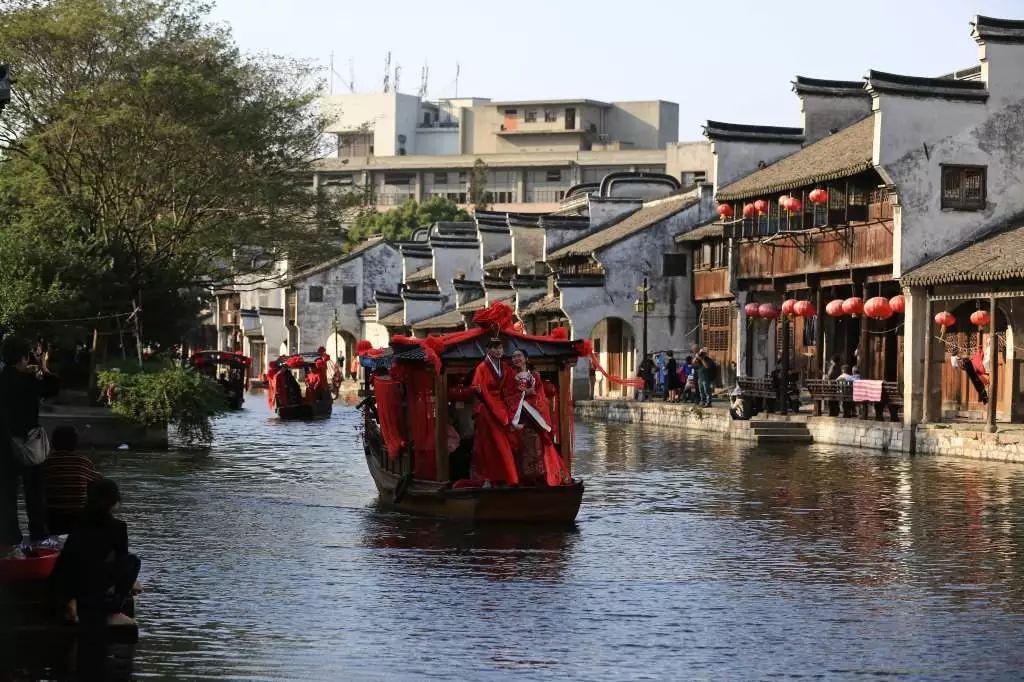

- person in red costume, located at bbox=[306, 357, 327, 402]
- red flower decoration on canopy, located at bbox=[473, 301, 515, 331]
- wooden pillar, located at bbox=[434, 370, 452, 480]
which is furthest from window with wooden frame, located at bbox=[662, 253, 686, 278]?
red flower decoration on canopy, located at bbox=[473, 301, 515, 331]

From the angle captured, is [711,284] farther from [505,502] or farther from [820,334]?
[505,502]

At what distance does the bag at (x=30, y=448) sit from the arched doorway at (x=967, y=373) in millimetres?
27039

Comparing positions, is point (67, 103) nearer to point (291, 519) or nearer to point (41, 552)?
point (291, 519)

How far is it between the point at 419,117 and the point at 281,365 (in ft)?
243

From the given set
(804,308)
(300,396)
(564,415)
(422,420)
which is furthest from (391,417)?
→ (300,396)

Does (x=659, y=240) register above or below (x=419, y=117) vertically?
below

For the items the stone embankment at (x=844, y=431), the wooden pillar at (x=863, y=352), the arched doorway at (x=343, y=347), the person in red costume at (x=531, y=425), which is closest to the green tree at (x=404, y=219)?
the arched doorway at (x=343, y=347)

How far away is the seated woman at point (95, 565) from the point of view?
13289 mm

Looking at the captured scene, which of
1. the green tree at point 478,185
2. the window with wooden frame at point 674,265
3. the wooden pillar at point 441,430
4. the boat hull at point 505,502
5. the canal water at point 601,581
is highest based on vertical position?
the green tree at point 478,185

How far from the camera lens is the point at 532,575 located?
17594 millimetres

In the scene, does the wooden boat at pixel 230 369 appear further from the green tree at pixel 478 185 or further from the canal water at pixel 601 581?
the green tree at pixel 478 185

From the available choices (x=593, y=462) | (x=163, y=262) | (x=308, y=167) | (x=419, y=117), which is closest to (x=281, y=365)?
(x=308, y=167)

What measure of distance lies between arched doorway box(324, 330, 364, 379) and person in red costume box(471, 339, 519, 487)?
72.3 m

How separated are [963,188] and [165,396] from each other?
18.2 m
